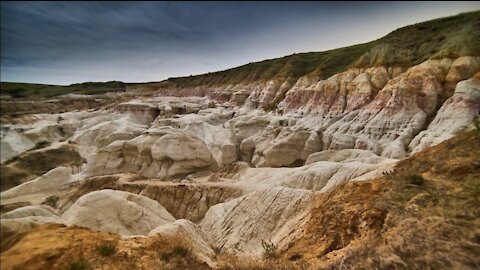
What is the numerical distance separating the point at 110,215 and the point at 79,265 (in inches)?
189

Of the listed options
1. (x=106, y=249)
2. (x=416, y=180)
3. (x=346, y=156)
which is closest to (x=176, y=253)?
(x=106, y=249)

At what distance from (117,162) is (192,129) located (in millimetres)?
11654

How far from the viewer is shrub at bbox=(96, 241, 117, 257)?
6230mm

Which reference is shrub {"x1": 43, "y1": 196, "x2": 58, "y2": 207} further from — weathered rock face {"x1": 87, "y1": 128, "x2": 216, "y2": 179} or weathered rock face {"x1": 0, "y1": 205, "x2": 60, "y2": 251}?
weathered rock face {"x1": 87, "y1": 128, "x2": 216, "y2": 179}

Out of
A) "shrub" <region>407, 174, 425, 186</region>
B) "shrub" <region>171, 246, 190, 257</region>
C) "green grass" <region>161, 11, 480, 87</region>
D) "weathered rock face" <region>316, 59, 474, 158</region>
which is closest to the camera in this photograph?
"shrub" <region>171, 246, 190, 257</region>

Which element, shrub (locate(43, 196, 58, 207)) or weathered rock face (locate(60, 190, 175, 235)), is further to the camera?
shrub (locate(43, 196, 58, 207))

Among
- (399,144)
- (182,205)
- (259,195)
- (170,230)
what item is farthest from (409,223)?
(399,144)

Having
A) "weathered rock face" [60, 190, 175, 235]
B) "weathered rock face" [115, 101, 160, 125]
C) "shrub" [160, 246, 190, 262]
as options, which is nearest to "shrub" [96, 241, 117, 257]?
"shrub" [160, 246, 190, 262]

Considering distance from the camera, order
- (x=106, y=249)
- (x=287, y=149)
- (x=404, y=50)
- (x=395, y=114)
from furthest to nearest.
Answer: (x=404, y=50) < (x=287, y=149) < (x=395, y=114) < (x=106, y=249)

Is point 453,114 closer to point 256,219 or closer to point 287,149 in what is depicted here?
point 287,149

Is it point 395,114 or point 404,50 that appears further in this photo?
point 404,50

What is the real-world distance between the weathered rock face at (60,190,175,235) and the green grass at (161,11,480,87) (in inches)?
1198

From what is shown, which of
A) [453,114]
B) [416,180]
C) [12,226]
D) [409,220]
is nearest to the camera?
[12,226]

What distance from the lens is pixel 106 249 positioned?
20.6ft
